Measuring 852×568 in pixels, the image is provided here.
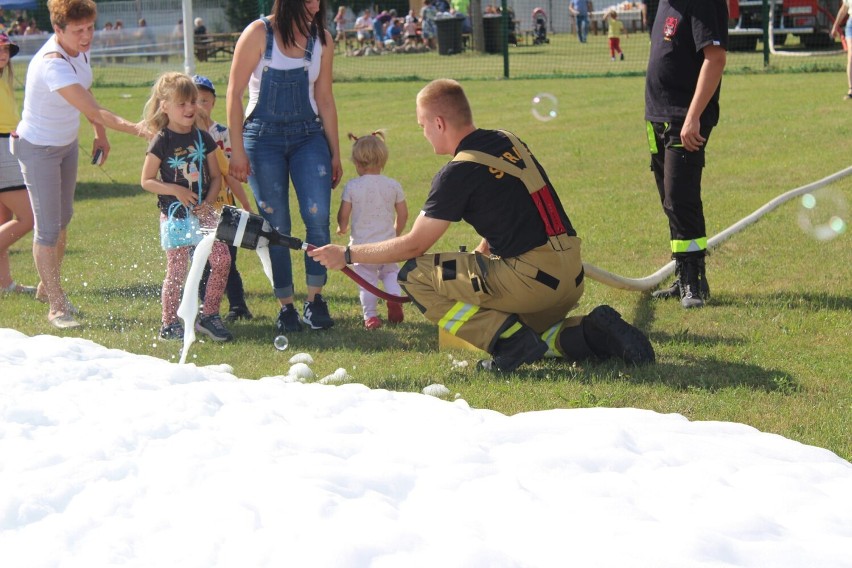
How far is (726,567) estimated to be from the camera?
10.2 ft

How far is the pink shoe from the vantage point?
6.77 metres

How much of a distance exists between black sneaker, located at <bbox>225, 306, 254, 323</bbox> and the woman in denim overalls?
474 mm

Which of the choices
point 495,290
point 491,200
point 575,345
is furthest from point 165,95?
point 575,345

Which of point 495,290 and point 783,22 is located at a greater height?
point 783,22

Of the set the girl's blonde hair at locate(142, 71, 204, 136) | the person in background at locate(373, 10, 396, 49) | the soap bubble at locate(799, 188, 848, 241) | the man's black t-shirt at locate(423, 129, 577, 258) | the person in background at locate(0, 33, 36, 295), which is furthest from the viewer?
the person in background at locate(373, 10, 396, 49)

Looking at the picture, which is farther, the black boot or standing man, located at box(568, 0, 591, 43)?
standing man, located at box(568, 0, 591, 43)

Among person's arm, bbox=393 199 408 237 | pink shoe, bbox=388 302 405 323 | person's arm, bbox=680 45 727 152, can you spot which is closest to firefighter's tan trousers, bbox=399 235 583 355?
pink shoe, bbox=388 302 405 323

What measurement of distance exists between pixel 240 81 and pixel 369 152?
34.6 inches

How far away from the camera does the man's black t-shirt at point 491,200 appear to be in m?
5.41

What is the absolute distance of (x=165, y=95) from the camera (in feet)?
20.7

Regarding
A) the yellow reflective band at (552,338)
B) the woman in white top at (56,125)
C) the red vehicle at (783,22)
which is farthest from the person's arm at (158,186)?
the red vehicle at (783,22)

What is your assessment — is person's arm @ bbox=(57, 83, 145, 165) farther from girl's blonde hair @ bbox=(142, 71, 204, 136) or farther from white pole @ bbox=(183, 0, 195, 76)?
white pole @ bbox=(183, 0, 195, 76)

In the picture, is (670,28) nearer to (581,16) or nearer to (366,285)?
(366,285)

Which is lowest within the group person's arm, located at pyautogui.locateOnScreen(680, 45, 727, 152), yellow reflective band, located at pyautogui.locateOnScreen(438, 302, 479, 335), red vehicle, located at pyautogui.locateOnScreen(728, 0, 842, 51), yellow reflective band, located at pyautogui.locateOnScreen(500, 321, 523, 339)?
yellow reflective band, located at pyautogui.locateOnScreen(500, 321, 523, 339)
